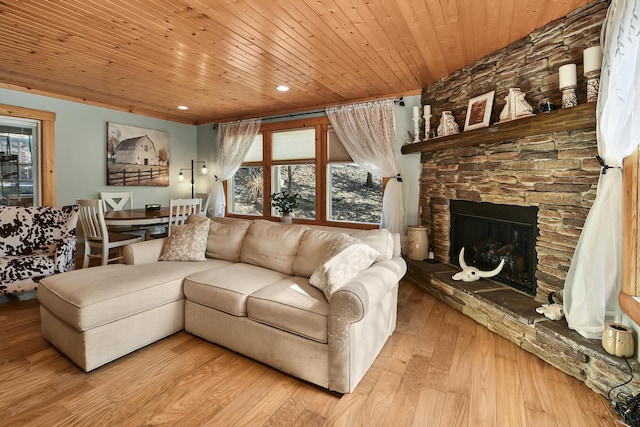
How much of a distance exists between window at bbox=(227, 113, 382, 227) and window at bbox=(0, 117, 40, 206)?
9.37 ft

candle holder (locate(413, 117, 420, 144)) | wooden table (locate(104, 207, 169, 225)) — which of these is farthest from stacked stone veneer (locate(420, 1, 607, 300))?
wooden table (locate(104, 207, 169, 225))

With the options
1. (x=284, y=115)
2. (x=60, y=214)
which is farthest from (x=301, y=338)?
(x=284, y=115)

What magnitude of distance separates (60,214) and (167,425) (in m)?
3.03

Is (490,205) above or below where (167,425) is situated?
above

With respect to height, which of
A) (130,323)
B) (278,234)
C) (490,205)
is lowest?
(130,323)

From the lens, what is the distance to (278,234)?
2.83 metres

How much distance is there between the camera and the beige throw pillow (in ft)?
6.58

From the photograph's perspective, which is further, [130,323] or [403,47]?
[403,47]

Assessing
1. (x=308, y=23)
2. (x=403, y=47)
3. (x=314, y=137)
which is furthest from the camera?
A: (x=314, y=137)

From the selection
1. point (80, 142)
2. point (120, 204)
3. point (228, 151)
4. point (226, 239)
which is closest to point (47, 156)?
point (80, 142)

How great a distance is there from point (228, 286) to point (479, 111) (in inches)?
111

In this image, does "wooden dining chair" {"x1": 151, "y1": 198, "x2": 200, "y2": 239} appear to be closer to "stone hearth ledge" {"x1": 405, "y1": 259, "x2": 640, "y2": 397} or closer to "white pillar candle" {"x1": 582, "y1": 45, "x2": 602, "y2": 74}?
"stone hearth ledge" {"x1": 405, "y1": 259, "x2": 640, "y2": 397}

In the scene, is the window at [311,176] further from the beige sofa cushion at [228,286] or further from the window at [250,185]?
the beige sofa cushion at [228,286]

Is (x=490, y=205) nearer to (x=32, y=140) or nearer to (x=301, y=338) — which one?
(x=301, y=338)
